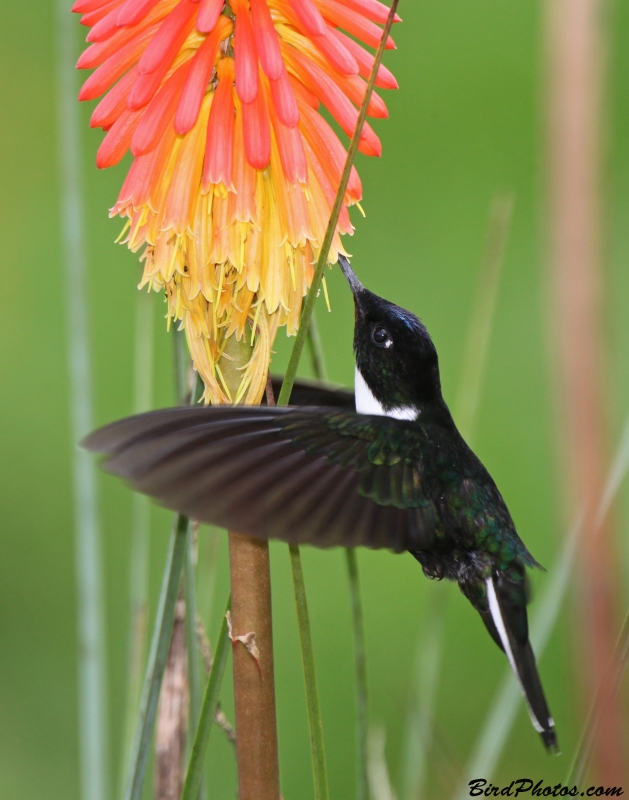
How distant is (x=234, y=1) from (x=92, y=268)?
1957 mm

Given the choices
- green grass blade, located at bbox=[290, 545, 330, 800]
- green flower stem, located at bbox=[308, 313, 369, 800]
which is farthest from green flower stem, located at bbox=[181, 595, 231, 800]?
green flower stem, located at bbox=[308, 313, 369, 800]

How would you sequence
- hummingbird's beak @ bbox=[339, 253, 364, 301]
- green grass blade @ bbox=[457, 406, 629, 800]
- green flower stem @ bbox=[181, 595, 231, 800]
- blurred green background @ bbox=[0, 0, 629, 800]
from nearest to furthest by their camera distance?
green flower stem @ bbox=[181, 595, 231, 800] < green grass blade @ bbox=[457, 406, 629, 800] < hummingbird's beak @ bbox=[339, 253, 364, 301] < blurred green background @ bbox=[0, 0, 629, 800]

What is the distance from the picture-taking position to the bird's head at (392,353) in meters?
1.42

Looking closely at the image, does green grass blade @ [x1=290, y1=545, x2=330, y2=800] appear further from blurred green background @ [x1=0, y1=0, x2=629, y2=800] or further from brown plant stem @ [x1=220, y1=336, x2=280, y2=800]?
blurred green background @ [x1=0, y1=0, x2=629, y2=800]

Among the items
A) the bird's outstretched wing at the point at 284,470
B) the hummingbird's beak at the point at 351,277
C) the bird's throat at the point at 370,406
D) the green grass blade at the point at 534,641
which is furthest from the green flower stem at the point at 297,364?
the bird's throat at the point at 370,406

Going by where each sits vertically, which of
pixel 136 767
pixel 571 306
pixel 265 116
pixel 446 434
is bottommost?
pixel 136 767

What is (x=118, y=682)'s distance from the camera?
2602 mm

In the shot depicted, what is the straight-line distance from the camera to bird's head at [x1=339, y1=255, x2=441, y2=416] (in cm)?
142

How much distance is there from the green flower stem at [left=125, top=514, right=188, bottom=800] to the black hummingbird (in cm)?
6

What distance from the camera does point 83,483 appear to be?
1.15m

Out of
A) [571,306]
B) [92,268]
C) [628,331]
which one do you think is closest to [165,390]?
[92,268]

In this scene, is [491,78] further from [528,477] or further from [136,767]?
[136,767]

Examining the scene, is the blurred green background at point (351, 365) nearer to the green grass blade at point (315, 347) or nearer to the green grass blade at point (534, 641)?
the green grass blade at point (534, 641)

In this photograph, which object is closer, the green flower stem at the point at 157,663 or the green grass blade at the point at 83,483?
the green flower stem at the point at 157,663
